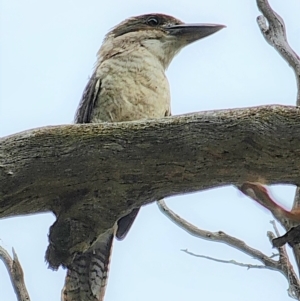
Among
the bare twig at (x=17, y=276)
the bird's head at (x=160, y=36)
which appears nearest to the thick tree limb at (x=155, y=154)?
the bare twig at (x=17, y=276)

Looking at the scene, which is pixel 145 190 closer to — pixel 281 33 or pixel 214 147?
pixel 214 147

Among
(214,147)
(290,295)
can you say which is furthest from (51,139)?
(290,295)

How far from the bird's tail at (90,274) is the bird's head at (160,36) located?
51.7 inches

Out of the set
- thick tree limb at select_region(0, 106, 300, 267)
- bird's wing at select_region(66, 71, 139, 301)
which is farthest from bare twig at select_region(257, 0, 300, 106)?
thick tree limb at select_region(0, 106, 300, 267)

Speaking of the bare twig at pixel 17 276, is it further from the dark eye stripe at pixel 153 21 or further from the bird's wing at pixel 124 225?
the dark eye stripe at pixel 153 21

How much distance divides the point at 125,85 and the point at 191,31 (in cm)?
69

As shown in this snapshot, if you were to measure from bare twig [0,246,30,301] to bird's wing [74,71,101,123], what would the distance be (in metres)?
1.21

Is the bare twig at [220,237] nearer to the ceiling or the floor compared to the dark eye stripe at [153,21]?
nearer to the floor

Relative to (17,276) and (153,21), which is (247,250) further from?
(153,21)

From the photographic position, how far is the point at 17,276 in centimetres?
308

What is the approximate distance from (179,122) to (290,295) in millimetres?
1138

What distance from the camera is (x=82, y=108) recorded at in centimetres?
A: 423

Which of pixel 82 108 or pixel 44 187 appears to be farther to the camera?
pixel 82 108

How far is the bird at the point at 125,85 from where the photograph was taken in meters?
3.62
